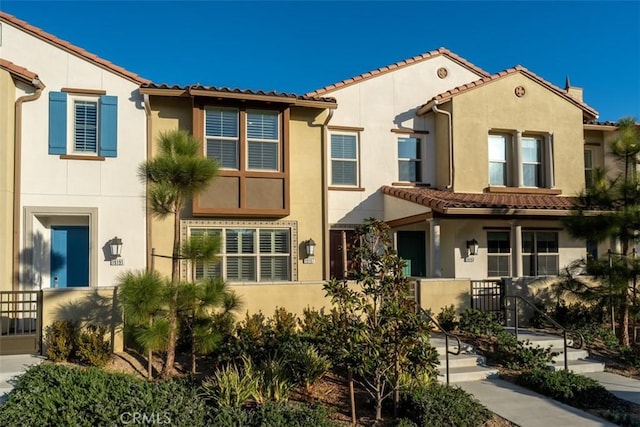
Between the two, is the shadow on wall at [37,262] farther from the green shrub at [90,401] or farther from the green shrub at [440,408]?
the green shrub at [440,408]

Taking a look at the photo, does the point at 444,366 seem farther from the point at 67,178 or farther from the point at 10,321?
the point at 67,178

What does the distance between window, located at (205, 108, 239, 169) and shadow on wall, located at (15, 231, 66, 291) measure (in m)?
4.22

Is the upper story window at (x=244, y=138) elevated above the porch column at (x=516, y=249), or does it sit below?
above

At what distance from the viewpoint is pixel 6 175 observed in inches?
417

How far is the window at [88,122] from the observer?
11.5 meters

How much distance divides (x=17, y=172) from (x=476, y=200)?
10.9m

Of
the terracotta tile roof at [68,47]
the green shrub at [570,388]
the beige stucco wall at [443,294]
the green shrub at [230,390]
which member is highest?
the terracotta tile roof at [68,47]

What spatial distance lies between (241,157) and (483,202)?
20.4ft

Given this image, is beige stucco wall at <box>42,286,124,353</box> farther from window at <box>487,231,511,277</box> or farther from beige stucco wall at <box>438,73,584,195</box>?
window at <box>487,231,511,277</box>

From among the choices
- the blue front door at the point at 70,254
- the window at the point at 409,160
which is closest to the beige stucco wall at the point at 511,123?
the window at the point at 409,160

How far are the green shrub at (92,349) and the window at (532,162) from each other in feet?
39.8

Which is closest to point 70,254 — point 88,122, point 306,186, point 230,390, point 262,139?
point 88,122

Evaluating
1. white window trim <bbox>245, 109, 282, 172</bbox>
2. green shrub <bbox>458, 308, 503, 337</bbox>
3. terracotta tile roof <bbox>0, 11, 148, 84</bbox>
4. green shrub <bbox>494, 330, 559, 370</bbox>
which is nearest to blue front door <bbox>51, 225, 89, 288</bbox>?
terracotta tile roof <bbox>0, 11, 148, 84</bbox>

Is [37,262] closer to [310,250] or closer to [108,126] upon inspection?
[108,126]
